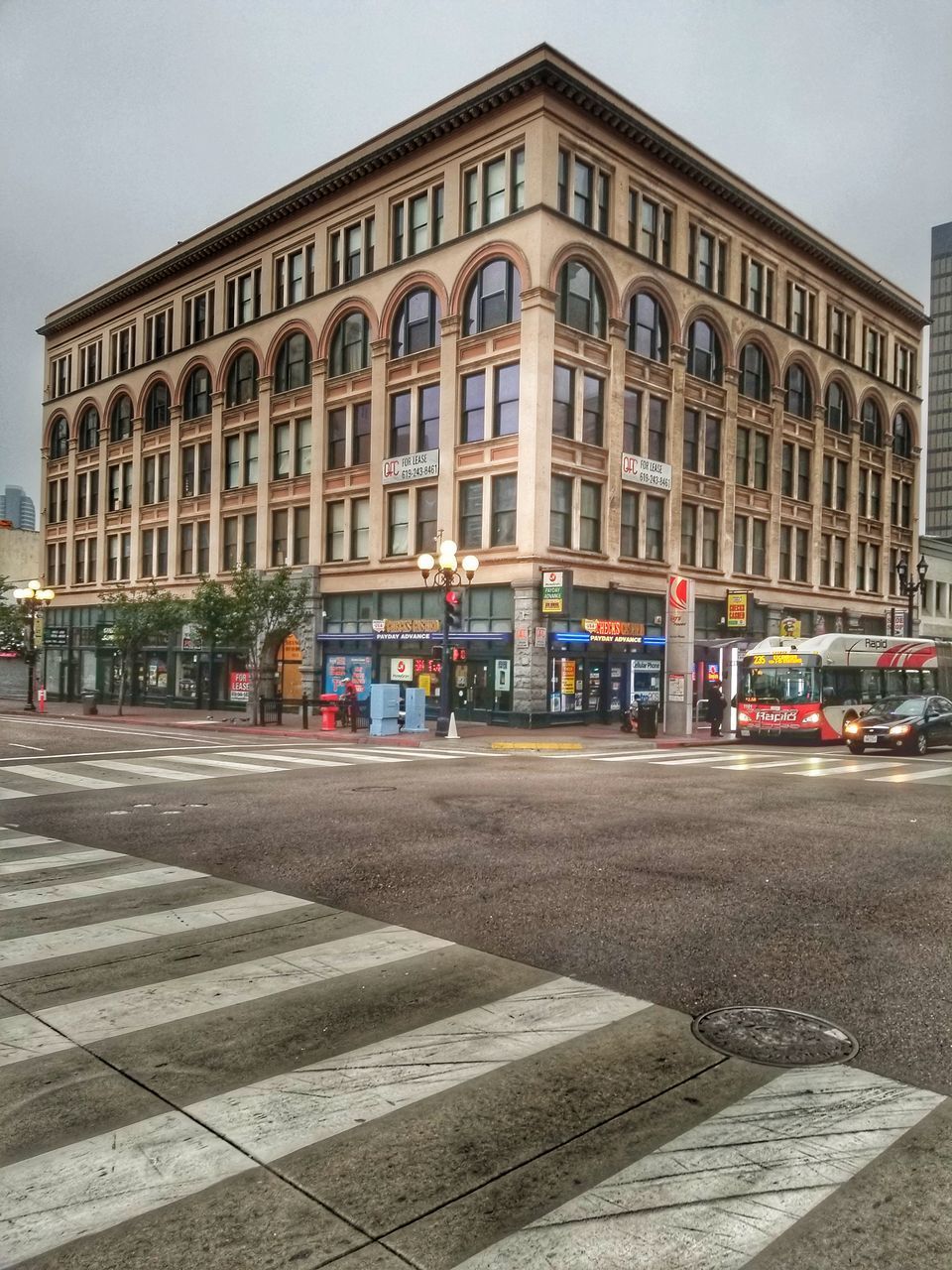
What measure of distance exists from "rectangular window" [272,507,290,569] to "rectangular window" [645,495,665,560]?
15.5m

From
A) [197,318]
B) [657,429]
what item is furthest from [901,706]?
[197,318]

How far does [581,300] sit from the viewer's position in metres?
32.9

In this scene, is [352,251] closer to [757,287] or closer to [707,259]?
[707,259]

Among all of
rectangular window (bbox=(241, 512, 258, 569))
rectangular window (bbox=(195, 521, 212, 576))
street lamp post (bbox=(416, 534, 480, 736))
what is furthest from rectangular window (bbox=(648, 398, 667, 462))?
rectangular window (bbox=(195, 521, 212, 576))

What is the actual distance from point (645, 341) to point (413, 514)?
11.1m

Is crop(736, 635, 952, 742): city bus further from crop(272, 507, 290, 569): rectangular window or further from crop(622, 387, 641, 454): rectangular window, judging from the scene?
crop(272, 507, 290, 569): rectangular window

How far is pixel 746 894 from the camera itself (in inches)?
306

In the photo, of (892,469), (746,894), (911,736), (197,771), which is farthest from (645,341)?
(746,894)

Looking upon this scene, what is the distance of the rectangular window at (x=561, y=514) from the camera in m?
31.9

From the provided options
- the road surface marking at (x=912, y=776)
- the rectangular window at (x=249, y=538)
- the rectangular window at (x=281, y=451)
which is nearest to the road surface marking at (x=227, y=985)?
the road surface marking at (x=912, y=776)

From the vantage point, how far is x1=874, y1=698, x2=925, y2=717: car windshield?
24047mm

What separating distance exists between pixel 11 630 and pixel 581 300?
3510 centimetres

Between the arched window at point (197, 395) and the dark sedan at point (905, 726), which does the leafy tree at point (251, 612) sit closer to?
the arched window at point (197, 395)

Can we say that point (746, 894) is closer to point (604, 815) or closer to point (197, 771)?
point (604, 815)
